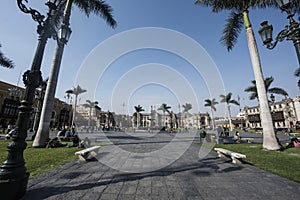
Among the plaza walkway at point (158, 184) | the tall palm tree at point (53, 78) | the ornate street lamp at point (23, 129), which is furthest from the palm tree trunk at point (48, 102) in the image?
the ornate street lamp at point (23, 129)

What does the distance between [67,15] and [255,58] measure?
519 inches

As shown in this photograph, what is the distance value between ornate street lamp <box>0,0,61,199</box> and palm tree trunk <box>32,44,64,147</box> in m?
6.15

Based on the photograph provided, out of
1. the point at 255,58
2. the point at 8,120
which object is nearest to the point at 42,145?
the point at 255,58

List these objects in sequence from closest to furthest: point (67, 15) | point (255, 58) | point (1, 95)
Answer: point (255, 58) < point (67, 15) < point (1, 95)

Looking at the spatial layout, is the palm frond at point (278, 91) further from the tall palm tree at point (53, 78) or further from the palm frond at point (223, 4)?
the tall palm tree at point (53, 78)

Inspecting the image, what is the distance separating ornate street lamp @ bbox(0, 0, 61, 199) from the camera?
2.38 m

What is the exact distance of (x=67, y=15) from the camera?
9656 mm

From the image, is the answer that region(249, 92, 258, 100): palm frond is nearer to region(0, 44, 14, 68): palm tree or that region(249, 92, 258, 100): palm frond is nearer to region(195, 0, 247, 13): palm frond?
region(195, 0, 247, 13): palm frond

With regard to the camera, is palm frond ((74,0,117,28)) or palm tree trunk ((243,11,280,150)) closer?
palm tree trunk ((243,11,280,150))

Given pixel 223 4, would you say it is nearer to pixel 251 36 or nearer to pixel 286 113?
pixel 251 36

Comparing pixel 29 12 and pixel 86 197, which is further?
pixel 29 12

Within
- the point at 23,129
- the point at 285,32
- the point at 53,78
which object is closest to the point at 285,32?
the point at 285,32

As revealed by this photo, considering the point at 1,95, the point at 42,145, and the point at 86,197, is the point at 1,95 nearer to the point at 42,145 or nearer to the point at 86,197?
the point at 42,145

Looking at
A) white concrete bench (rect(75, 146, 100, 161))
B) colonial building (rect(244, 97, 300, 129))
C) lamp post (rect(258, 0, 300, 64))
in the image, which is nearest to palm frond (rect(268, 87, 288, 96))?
lamp post (rect(258, 0, 300, 64))
